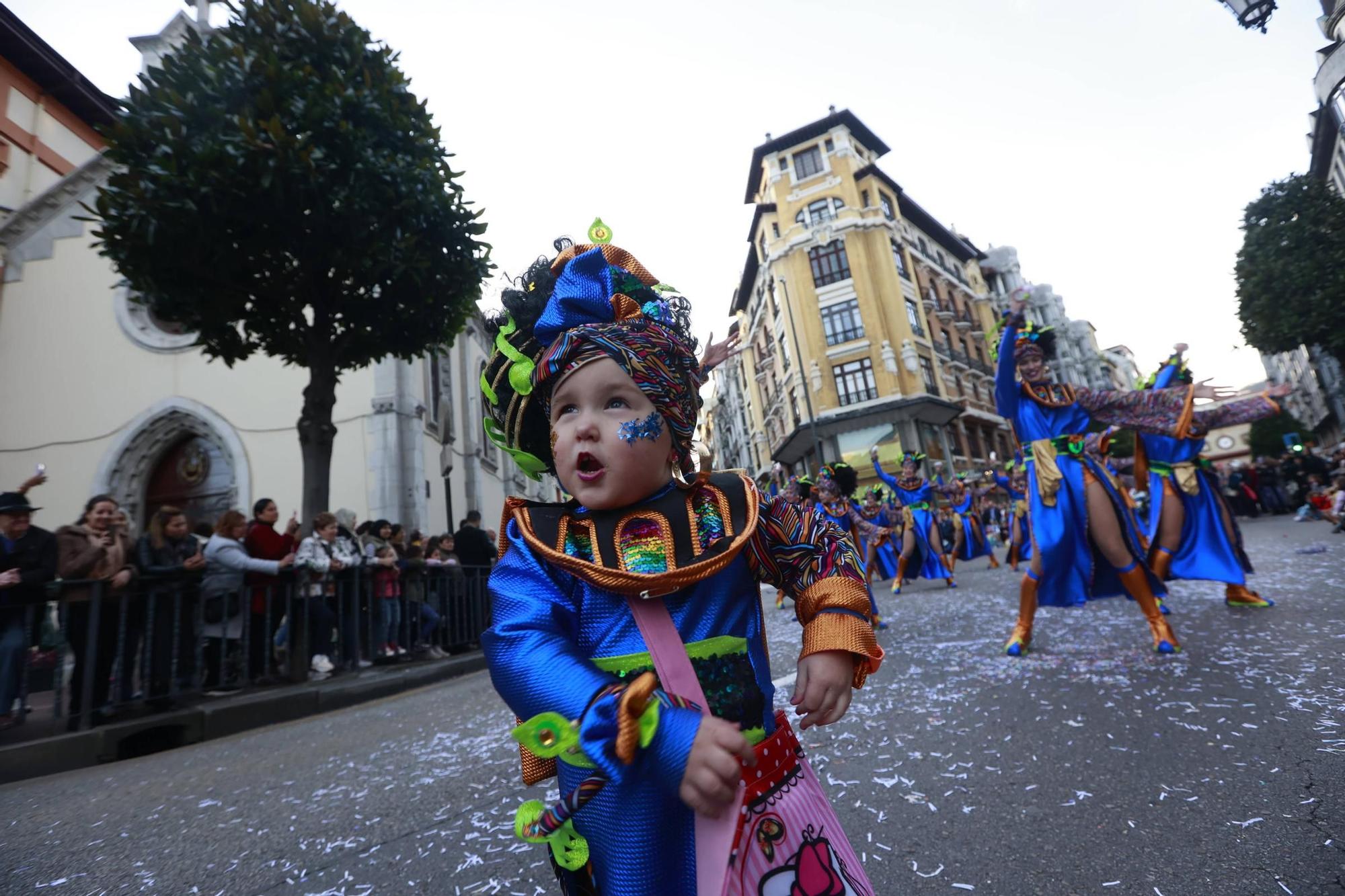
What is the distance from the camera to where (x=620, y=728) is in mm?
980

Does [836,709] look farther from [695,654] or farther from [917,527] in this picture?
[917,527]

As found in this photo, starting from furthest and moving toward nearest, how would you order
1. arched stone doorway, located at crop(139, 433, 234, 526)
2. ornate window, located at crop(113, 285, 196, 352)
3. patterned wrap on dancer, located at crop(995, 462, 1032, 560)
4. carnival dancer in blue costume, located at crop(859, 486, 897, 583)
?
ornate window, located at crop(113, 285, 196, 352) < arched stone doorway, located at crop(139, 433, 234, 526) < patterned wrap on dancer, located at crop(995, 462, 1032, 560) < carnival dancer in blue costume, located at crop(859, 486, 897, 583)

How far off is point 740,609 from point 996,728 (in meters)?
2.23

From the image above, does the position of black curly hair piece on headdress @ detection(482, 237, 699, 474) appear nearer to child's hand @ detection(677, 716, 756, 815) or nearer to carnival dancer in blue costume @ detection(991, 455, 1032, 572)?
child's hand @ detection(677, 716, 756, 815)

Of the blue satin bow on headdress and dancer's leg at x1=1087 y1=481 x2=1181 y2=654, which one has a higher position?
the blue satin bow on headdress

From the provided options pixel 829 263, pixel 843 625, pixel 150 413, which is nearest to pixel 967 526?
pixel 843 625

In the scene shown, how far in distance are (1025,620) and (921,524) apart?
6134mm

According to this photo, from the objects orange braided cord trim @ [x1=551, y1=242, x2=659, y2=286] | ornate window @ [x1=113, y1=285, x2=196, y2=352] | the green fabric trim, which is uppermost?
ornate window @ [x1=113, y1=285, x2=196, y2=352]

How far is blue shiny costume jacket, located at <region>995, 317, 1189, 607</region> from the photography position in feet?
14.1

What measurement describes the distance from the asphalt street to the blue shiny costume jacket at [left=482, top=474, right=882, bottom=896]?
3.13 ft

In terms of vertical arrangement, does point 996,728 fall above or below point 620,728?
below

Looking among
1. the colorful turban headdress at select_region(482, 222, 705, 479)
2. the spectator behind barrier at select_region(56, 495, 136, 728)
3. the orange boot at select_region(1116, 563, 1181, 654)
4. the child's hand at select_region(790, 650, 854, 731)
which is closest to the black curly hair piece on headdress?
the colorful turban headdress at select_region(482, 222, 705, 479)

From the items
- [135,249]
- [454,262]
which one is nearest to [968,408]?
[454,262]

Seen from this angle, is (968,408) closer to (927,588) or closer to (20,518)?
(927,588)
